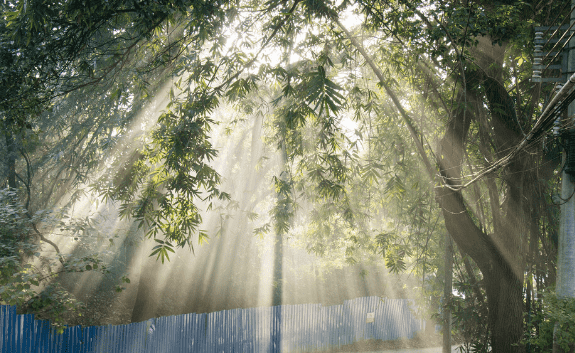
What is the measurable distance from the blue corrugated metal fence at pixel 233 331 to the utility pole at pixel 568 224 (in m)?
3.77

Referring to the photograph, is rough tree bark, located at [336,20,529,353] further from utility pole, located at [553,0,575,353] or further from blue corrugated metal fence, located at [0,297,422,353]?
blue corrugated metal fence, located at [0,297,422,353]

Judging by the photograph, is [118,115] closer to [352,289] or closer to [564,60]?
[564,60]

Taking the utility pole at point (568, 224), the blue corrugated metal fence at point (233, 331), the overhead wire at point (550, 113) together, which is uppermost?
the overhead wire at point (550, 113)

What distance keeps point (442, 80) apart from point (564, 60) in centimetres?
166

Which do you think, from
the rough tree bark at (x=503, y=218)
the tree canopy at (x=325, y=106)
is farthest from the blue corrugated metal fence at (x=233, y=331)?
the rough tree bark at (x=503, y=218)

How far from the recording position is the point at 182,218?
3.94 metres

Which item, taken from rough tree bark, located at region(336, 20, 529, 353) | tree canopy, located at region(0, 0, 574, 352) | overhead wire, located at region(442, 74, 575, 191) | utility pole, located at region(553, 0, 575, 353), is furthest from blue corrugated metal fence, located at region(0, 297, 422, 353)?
overhead wire, located at region(442, 74, 575, 191)

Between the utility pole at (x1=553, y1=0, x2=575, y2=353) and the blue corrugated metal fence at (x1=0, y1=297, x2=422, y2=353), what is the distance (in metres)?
3.77

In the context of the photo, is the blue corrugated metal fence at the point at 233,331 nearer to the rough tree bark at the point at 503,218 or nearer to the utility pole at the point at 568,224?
the rough tree bark at the point at 503,218

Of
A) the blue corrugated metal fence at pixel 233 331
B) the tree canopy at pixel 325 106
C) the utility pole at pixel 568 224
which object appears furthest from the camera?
the blue corrugated metal fence at pixel 233 331

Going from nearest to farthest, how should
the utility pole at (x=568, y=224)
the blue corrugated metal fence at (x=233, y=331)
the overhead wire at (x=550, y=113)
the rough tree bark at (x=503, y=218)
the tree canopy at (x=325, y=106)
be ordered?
the overhead wire at (x=550, y=113)
the tree canopy at (x=325, y=106)
the utility pole at (x=568, y=224)
the rough tree bark at (x=503, y=218)
the blue corrugated metal fence at (x=233, y=331)

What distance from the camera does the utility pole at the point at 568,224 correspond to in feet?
15.0

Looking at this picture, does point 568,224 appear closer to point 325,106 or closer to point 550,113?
point 550,113

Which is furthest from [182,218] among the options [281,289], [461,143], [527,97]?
[281,289]
